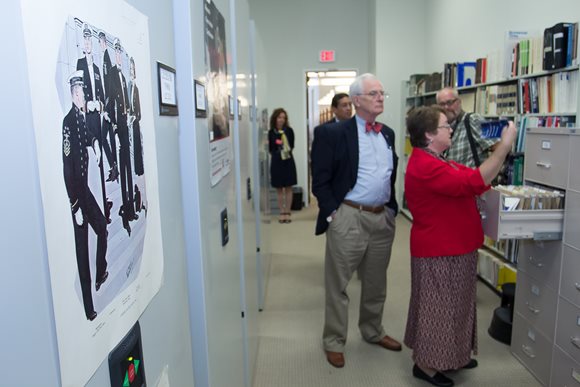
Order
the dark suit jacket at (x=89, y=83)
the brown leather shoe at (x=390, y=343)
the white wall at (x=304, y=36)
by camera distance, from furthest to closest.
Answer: the white wall at (x=304, y=36), the brown leather shoe at (x=390, y=343), the dark suit jacket at (x=89, y=83)

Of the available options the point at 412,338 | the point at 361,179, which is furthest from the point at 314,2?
the point at 412,338

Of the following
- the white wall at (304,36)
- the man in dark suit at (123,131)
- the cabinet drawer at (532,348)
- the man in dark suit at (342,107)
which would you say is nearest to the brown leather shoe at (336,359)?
the cabinet drawer at (532,348)

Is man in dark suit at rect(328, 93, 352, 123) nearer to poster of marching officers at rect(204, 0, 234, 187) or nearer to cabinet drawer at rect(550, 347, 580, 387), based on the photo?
poster of marching officers at rect(204, 0, 234, 187)

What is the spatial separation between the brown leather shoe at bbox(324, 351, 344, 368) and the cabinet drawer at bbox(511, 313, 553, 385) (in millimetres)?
1080

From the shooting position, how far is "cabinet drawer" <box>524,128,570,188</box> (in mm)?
2271

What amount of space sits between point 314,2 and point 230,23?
6266 mm

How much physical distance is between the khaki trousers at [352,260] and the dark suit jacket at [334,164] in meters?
0.09

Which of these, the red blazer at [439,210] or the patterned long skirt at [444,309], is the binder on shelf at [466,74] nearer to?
the red blazer at [439,210]

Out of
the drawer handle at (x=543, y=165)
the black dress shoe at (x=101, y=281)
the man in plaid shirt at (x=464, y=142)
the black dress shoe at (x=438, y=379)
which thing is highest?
the man in plaid shirt at (x=464, y=142)

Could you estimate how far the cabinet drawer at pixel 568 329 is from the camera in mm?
2156

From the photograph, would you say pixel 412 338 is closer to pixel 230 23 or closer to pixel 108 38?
pixel 230 23

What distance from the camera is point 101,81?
658mm

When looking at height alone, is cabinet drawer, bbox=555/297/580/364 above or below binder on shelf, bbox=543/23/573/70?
below

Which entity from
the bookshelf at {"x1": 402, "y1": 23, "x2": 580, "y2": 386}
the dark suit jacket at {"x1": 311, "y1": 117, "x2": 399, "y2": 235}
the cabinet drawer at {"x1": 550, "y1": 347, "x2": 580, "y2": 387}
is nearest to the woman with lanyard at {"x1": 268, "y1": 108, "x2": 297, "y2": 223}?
the bookshelf at {"x1": 402, "y1": 23, "x2": 580, "y2": 386}
